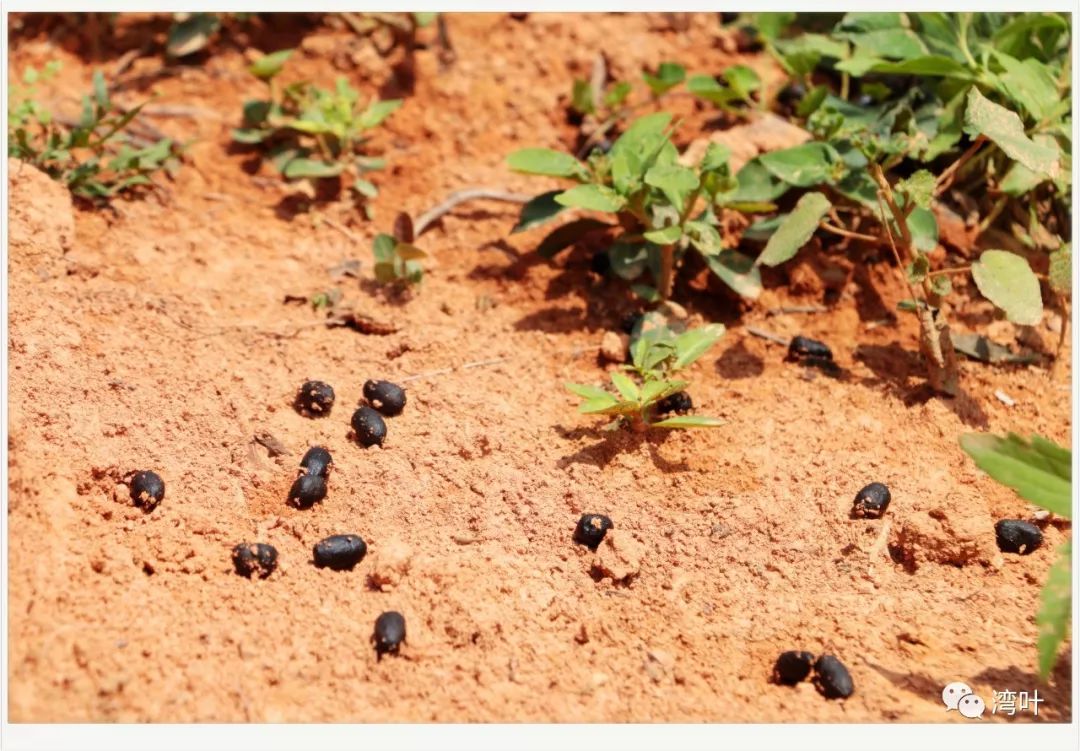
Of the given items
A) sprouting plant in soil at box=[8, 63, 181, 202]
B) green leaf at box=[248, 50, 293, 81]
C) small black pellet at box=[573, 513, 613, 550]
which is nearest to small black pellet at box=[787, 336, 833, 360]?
small black pellet at box=[573, 513, 613, 550]

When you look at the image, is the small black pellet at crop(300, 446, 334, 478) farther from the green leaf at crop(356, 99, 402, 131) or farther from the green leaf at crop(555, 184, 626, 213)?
the green leaf at crop(356, 99, 402, 131)

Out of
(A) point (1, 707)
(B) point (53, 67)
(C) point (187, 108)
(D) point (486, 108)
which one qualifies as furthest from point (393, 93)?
(A) point (1, 707)

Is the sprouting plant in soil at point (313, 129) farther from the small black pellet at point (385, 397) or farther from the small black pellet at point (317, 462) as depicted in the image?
the small black pellet at point (317, 462)

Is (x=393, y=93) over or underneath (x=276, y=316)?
over

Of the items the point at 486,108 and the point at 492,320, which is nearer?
the point at 492,320

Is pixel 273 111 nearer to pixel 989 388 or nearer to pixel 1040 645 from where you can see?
pixel 989 388
